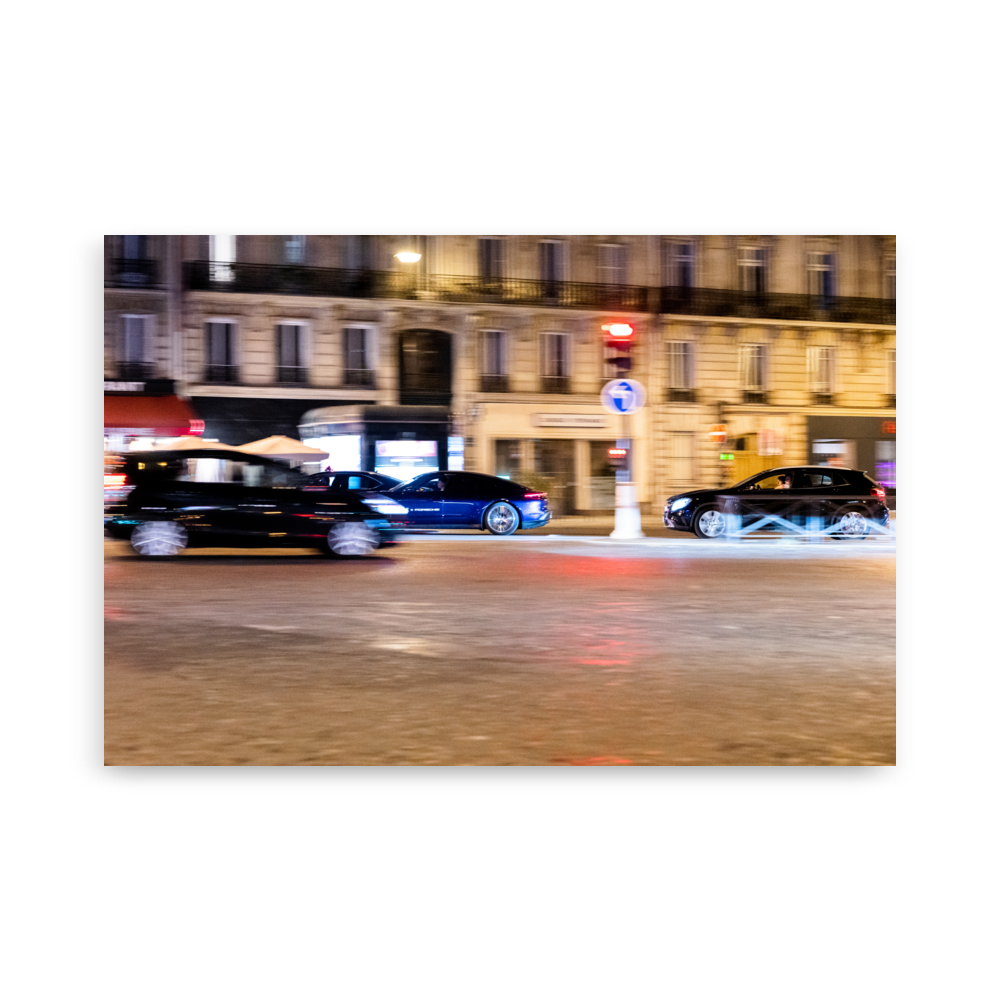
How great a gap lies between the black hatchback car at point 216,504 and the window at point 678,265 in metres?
22.3

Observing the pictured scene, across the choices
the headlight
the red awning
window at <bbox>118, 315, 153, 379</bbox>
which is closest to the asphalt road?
the headlight

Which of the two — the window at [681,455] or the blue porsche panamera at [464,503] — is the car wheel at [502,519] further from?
the window at [681,455]

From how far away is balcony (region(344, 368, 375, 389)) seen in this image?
35.5 meters

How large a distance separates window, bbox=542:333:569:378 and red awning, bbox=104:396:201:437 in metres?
9.97

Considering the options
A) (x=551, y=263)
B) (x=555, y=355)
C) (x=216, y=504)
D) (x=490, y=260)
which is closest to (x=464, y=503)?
(x=216, y=504)

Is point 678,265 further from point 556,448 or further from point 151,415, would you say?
point 151,415

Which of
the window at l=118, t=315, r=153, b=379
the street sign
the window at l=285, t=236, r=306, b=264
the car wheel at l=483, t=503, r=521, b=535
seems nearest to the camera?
the street sign

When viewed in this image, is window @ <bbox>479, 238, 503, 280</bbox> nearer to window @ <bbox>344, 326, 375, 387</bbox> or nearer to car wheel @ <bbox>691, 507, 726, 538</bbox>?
window @ <bbox>344, 326, 375, 387</bbox>

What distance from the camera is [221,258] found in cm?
3475

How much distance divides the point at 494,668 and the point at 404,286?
28183 millimetres

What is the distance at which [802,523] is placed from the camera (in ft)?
80.4

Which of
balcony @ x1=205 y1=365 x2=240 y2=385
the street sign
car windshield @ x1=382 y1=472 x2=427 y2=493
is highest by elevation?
balcony @ x1=205 y1=365 x2=240 y2=385
